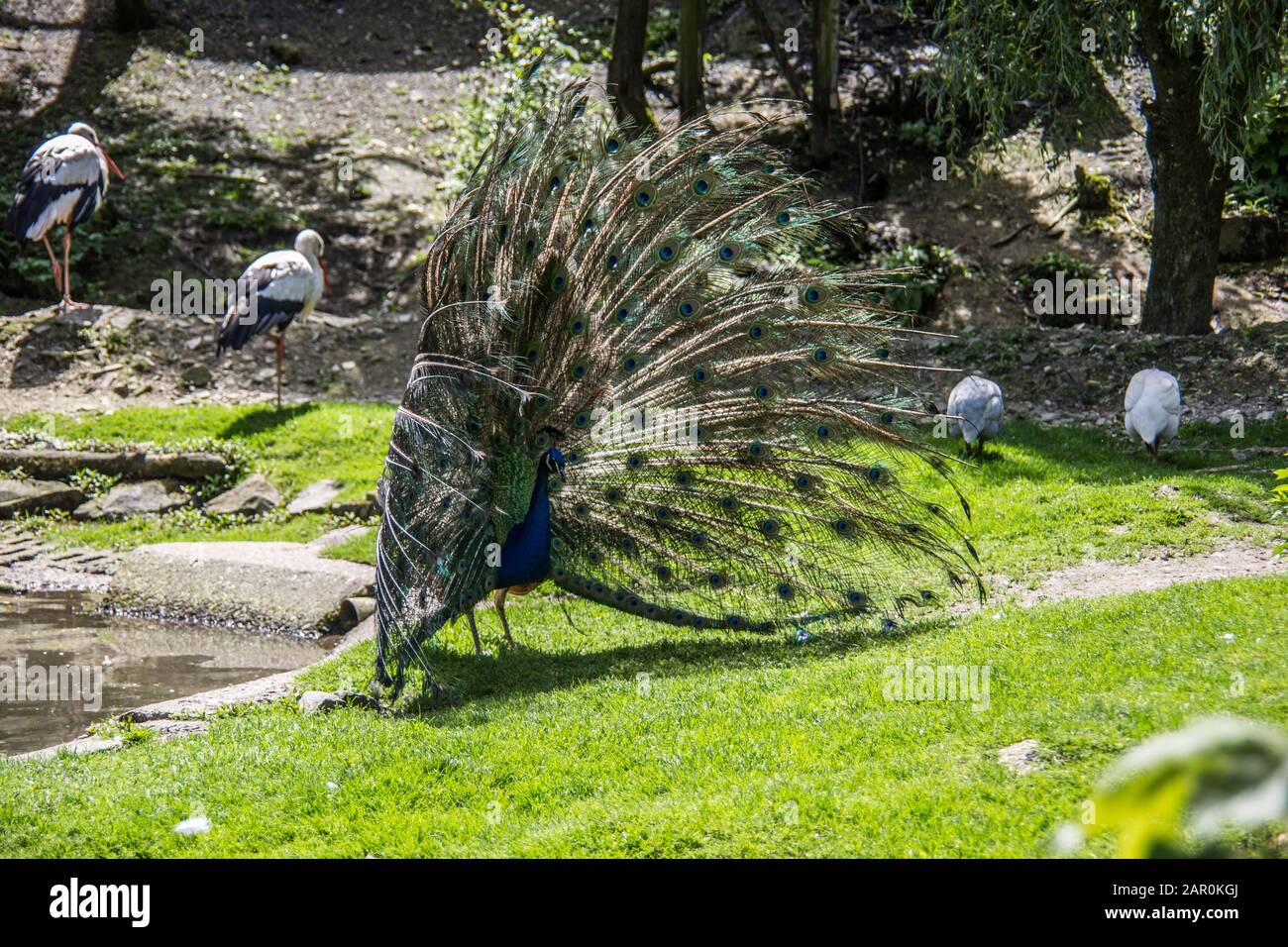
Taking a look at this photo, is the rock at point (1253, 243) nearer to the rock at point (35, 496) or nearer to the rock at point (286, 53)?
the rock at point (35, 496)

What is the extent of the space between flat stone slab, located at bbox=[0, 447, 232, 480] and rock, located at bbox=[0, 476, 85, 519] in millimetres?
223

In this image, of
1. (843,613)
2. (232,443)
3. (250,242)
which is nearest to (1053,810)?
(843,613)

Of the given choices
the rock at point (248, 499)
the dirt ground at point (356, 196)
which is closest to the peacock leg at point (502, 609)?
the rock at point (248, 499)

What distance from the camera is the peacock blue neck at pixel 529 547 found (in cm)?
701

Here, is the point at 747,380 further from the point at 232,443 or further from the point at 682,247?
the point at 232,443

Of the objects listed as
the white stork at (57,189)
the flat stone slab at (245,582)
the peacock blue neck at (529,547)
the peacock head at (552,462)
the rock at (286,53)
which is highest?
the rock at (286,53)

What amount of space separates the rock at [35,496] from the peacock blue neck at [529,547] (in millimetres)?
6774

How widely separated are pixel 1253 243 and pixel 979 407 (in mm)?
8060

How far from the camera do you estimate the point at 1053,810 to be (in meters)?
4.52

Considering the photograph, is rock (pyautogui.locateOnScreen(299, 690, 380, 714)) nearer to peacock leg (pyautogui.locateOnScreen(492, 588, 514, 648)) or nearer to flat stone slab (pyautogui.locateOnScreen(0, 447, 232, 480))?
peacock leg (pyautogui.locateOnScreen(492, 588, 514, 648))

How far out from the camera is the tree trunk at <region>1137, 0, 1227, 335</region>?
12.2 metres

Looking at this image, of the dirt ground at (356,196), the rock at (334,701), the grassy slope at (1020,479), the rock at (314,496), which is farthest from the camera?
the dirt ground at (356,196)

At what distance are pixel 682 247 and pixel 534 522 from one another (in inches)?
74.9

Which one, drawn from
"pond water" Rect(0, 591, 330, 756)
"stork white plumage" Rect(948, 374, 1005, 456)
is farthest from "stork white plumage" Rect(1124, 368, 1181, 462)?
"pond water" Rect(0, 591, 330, 756)
